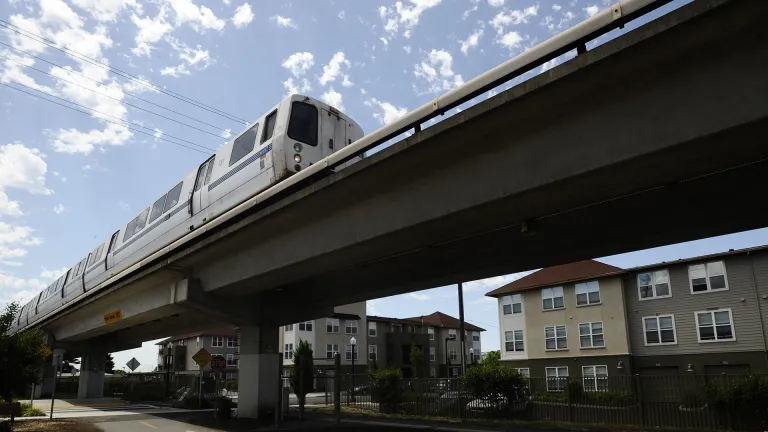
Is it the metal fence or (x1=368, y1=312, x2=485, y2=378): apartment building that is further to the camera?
(x1=368, y1=312, x2=485, y2=378): apartment building

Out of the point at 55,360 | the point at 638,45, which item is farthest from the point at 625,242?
the point at 55,360

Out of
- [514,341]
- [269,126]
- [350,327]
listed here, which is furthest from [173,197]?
[350,327]

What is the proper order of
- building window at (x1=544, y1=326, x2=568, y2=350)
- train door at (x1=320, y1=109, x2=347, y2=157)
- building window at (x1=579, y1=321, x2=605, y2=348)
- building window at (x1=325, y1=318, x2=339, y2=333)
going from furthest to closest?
building window at (x1=325, y1=318, x2=339, y2=333) → building window at (x1=544, y1=326, x2=568, y2=350) → building window at (x1=579, y1=321, x2=605, y2=348) → train door at (x1=320, y1=109, x2=347, y2=157)

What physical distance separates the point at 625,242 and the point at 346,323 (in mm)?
59891

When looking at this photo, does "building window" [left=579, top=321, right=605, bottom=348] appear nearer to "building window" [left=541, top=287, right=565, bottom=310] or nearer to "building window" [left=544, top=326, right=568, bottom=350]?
"building window" [left=544, top=326, right=568, bottom=350]

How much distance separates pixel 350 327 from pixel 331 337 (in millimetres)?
3286

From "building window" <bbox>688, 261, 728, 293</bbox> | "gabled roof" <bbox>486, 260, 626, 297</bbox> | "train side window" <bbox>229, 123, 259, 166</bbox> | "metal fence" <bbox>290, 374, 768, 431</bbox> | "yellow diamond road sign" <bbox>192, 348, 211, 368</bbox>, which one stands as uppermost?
"train side window" <bbox>229, 123, 259, 166</bbox>

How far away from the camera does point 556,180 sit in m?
9.12

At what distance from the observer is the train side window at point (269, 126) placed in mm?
15453

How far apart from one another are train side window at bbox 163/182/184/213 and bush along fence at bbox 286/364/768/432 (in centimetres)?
869

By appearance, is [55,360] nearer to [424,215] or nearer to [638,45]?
[424,215]

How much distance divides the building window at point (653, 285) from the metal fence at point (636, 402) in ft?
57.7

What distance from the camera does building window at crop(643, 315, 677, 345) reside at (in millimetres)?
35397

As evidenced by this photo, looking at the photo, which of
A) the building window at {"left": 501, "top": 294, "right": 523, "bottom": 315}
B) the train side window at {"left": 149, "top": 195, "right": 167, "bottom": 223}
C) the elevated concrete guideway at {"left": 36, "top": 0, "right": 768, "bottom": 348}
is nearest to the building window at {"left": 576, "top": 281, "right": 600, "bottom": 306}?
the building window at {"left": 501, "top": 294, "right": 523, "bottom": 315}
